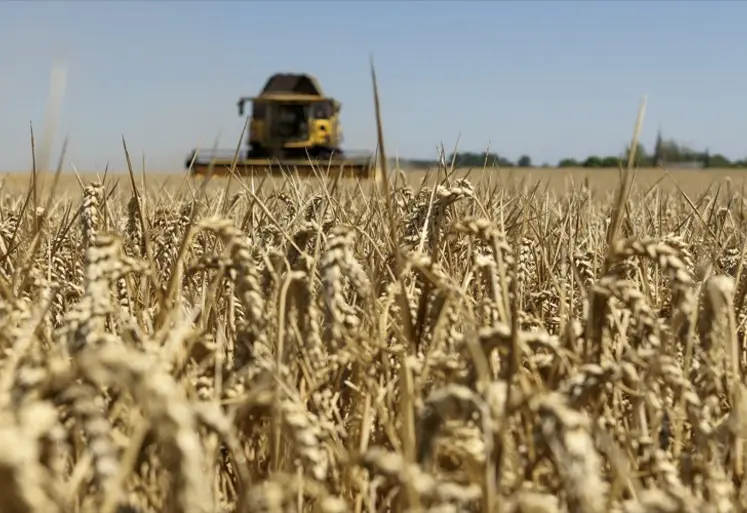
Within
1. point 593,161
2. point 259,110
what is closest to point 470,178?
point 259,110

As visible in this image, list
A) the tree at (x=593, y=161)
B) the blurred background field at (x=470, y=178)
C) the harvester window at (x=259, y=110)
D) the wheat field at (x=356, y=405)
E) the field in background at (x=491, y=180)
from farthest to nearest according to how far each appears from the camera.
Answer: the tree at (x=593, y=161)
the harvester window at (x=259, y=110)
the field in background at (x=491, y=180)
the blurred background field at (x=470, y=178)
the wheat field at (x=356, y=405)

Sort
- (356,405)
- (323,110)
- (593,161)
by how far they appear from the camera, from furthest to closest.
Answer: (593,161), (323,110), (356,405)

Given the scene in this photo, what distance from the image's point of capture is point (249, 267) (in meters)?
0.80

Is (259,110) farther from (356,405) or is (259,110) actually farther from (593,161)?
Answer: (593,161)

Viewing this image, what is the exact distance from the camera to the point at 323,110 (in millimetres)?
15523

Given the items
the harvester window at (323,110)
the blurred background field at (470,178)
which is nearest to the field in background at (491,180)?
the blurred background field at (470,178)

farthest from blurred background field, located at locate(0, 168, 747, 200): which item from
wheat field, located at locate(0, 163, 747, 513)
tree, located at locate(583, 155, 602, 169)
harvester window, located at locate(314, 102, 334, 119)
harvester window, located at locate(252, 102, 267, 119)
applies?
tree, located at locate(583, 155, 602, 169)

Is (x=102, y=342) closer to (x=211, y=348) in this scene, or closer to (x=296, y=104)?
(x=211, y=348)

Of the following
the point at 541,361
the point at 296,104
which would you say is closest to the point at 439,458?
the point at 541,361

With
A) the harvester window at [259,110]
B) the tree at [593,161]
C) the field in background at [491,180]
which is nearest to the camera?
the field in background at [491,180]

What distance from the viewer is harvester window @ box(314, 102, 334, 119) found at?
15.4 metres

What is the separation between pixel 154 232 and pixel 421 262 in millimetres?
899

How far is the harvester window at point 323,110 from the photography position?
1536 centimetres

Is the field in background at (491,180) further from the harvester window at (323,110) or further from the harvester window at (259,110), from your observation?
the harvester window at (259,110)
